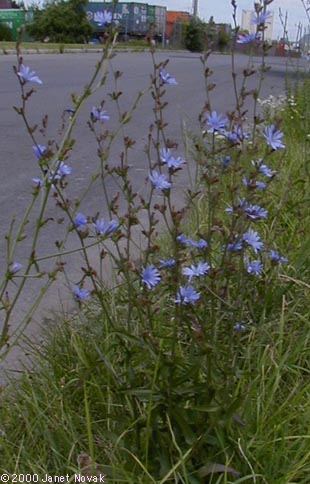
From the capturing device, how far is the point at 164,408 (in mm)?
2021

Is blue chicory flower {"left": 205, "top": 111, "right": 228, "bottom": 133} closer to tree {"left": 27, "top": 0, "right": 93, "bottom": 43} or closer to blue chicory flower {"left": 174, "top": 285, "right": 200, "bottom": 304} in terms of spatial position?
blue chicory flower {"left": 174, "top": 285, "right": 200, "bottom": 304}

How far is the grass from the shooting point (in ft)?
6.55

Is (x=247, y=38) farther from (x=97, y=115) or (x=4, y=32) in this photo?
(x=4, y=32)

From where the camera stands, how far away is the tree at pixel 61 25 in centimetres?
2914

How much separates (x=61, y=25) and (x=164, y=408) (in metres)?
31.0

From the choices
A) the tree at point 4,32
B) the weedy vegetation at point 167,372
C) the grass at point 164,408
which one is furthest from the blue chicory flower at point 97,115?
the tree at point 4,32

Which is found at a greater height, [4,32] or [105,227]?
[105,227]

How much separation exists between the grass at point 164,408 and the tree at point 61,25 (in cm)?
2666

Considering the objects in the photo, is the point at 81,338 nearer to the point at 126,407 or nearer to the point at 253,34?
the point at 126,407

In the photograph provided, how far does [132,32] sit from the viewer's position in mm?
36281

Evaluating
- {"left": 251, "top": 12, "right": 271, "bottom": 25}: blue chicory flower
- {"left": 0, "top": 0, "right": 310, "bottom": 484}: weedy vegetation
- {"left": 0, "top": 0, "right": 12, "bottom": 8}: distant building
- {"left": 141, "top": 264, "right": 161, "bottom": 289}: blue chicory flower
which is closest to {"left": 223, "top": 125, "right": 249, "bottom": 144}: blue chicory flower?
{"left": 0, "top": 0, "right": 310, "bottom": 484}: weedy vegetation

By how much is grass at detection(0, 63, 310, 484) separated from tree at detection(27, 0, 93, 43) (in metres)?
26.7

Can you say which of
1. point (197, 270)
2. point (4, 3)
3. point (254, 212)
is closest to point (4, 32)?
point (4, 3)

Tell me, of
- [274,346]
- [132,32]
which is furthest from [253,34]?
[132,32]
